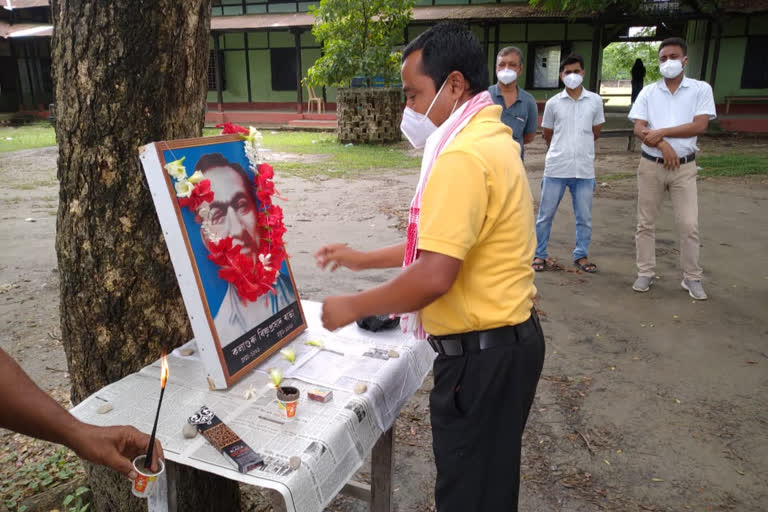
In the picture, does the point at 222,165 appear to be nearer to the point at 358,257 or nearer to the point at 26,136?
the point at 358,257

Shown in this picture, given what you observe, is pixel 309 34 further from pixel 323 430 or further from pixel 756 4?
pixel 323 430

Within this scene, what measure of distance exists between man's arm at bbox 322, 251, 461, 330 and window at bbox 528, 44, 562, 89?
18.3m

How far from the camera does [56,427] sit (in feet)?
4.33

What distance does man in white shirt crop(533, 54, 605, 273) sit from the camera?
5.36m

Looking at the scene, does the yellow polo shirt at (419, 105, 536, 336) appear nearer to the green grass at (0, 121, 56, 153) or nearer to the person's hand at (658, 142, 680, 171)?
the person's hand at (658, 142, 680, 171)

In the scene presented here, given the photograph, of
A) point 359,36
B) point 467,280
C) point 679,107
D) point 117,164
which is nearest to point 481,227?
point 467,280

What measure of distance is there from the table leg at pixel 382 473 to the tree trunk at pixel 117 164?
70cm

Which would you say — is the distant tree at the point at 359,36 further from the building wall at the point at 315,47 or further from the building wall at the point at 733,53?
the building wall at the point at 733,53

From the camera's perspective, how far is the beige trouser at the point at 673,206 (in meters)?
4.71

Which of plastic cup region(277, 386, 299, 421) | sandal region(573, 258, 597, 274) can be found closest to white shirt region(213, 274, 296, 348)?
plastic cup region(277, 386, 299, 421)

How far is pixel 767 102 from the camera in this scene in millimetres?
16328

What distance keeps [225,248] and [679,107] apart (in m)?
4.22

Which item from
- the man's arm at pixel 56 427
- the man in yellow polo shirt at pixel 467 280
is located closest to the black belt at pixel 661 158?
the man in yellow polo shirt at pixel 467 280

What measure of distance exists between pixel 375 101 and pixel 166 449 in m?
14.4
